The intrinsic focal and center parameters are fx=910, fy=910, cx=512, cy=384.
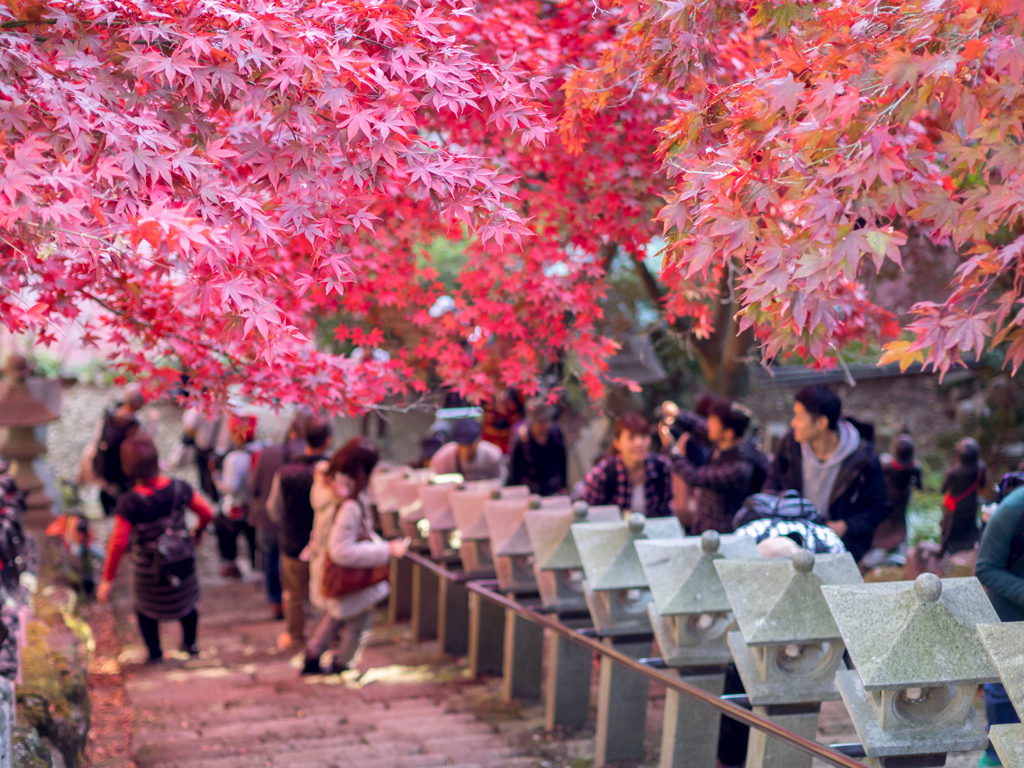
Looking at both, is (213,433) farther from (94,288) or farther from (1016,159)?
(1016,159)

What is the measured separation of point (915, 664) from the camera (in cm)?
250

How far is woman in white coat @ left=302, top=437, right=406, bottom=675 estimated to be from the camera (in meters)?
5.06

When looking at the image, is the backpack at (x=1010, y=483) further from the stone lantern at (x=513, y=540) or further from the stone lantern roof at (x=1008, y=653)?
the stone lantern at (x=513, y=540)

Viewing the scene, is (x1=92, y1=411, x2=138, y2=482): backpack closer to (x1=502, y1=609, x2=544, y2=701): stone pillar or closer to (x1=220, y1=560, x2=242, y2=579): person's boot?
(x1=220, y1=560, x2=242, y2=579): person's boot

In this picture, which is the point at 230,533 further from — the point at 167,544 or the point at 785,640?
the point at 785,640

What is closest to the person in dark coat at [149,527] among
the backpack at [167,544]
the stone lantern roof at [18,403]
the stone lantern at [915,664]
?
the backpack at [167,544]

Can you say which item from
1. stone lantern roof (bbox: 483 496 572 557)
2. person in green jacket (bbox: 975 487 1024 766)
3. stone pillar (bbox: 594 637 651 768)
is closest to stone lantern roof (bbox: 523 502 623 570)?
stone lantern roof (bbox: 483 496 572 557)

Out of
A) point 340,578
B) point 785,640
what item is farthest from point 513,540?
point 785,640

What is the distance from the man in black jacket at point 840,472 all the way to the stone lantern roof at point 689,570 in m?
1.17

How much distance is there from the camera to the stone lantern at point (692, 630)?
11.3ft

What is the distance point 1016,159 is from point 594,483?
3.40 m

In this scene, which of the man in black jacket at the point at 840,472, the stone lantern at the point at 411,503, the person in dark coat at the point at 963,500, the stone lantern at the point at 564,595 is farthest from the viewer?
the stone lantern at the point at 411,503

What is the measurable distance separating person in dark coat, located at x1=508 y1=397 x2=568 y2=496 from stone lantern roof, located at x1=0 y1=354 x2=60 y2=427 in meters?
4.43

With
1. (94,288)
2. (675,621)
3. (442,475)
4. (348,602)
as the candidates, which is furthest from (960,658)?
(442,475)
